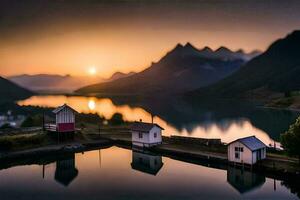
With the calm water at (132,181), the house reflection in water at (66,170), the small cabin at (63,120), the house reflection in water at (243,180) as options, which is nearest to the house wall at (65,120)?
the small cabin at (63,120)

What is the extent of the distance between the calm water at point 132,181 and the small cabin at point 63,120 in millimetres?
8320

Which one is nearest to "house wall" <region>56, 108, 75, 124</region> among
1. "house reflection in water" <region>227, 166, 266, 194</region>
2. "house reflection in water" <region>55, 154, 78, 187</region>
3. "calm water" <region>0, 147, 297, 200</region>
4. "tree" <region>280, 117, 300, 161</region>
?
"house reflection in water" <region>55, 154, 78, 187</region>

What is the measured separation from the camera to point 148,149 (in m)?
55.8

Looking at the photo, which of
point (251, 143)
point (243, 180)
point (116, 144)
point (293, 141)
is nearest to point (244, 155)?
point (251, 143)

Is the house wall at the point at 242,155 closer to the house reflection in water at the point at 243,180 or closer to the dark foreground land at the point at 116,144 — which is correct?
the dark foreground land at the point at 116,144

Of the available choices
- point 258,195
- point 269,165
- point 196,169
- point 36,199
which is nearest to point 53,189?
point 36,199

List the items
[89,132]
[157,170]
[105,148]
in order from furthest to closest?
[89,132] → [105,148] → [157,170]

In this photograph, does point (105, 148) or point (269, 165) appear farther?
point (105, 148)

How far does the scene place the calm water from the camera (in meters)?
36.6

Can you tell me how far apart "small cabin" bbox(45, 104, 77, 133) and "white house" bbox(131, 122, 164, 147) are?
432 inches

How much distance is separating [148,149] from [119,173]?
1118 centimetres

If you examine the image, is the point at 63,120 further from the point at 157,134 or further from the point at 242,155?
the point at 242,155

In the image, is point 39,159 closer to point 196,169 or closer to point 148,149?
point 148,149

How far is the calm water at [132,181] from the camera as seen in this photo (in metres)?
36.6
